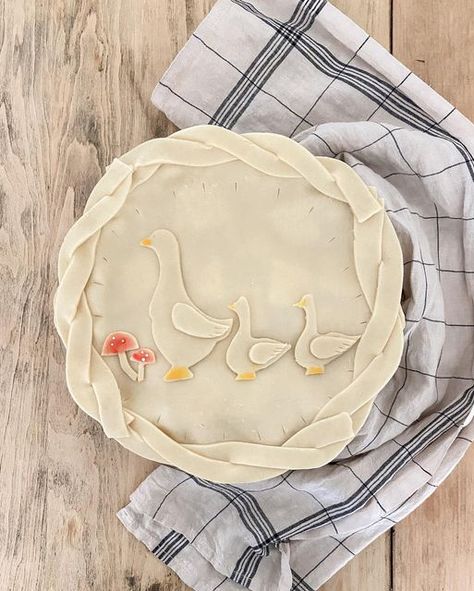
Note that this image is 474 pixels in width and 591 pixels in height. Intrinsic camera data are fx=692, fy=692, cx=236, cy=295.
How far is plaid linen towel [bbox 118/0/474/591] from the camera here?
72cm

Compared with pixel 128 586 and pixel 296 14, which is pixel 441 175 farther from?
pixel 128 586

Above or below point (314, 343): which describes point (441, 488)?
below

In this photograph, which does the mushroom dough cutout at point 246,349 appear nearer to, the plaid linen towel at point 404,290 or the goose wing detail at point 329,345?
the goose wing detail at point 329,345

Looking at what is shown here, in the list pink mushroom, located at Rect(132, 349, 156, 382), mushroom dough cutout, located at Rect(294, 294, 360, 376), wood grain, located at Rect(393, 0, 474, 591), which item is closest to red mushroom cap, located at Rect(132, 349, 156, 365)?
pink mushroom, located at Rect(132, 349, 156, 382)

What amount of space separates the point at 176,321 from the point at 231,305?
0.17 feet

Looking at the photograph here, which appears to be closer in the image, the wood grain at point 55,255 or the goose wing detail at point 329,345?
the goose wing detail at point 329,345

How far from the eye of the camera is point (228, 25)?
30.0 inches

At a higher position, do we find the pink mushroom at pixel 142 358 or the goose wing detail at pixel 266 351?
the goose wing detail at pixel 266 351

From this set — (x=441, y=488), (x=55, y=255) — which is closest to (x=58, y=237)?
(x=55, y=255)

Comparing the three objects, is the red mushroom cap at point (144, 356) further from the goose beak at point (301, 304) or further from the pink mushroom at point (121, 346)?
the goose beak at point (301, 304)

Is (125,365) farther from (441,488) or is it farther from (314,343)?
(441,488)

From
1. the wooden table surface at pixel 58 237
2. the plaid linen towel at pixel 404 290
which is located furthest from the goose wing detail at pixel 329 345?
the wooden table surface at pixel 58 237

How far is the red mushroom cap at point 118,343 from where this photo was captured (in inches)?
24.4

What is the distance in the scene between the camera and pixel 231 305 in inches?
24.5
